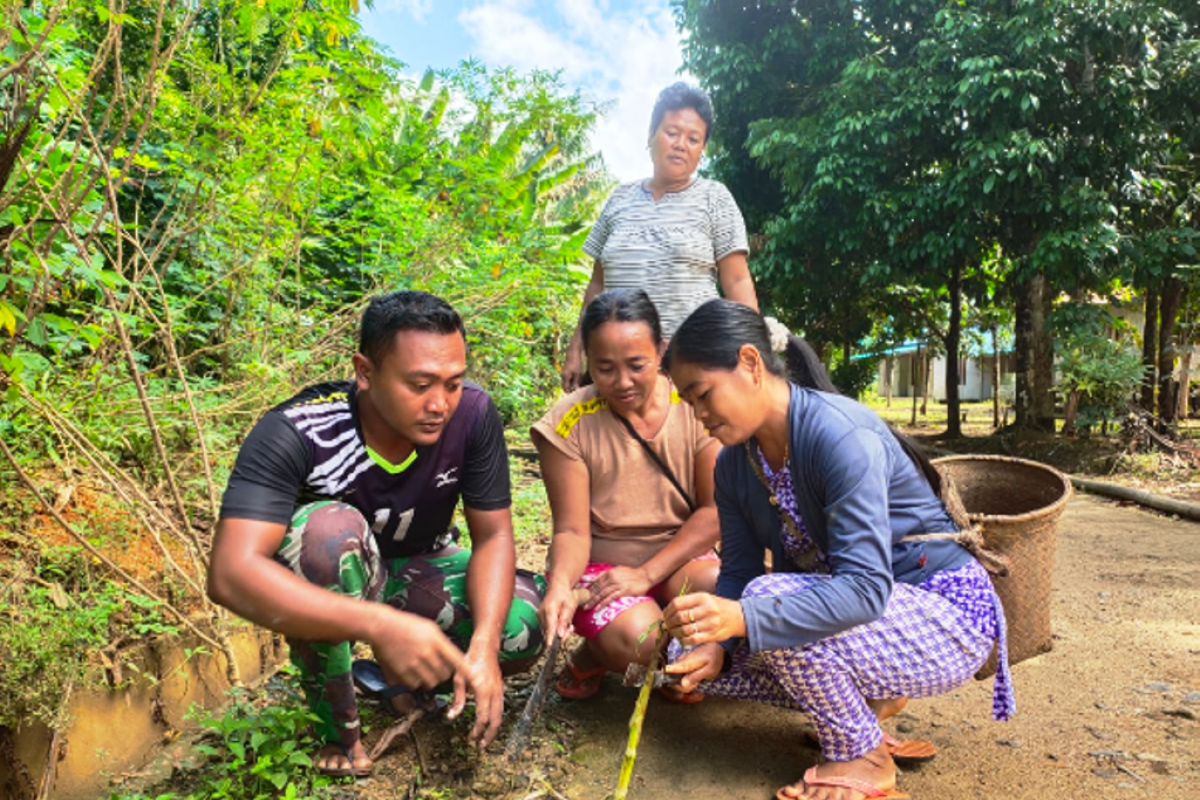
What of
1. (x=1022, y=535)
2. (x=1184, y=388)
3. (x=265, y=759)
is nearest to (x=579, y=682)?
(x=265, y=759)

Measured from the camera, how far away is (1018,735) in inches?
94.8

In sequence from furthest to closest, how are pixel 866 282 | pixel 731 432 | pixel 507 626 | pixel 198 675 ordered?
pixel 866 282 < pixel 198 675 < pixel 507 626 < pixel 731 432

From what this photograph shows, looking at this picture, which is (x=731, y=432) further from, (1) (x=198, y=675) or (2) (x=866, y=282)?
(2) (x=866, y=282)

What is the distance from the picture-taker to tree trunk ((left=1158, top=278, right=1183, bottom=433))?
8.97 metres

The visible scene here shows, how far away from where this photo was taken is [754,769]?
221 centimetres

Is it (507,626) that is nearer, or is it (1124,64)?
(507,626)

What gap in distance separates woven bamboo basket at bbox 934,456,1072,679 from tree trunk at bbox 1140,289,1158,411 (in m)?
7.15

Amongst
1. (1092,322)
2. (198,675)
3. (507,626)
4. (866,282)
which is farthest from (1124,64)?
(198,675)

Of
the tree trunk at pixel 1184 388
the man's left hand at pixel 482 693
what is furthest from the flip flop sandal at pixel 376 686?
the tree trunk at pixel 1184 388

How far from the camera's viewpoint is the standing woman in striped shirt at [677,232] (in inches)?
127

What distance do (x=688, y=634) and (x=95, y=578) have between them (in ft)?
6.43

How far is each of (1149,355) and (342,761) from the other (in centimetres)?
1004

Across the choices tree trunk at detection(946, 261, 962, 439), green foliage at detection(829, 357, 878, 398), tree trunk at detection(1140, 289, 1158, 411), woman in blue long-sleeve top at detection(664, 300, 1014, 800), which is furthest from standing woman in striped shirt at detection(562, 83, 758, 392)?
green foliage at detection(829, 357, 878, 398)

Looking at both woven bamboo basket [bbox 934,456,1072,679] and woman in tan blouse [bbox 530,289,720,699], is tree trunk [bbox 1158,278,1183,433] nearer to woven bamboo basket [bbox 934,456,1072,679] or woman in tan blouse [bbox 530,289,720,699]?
woven bamboo basket [bbox 934,456,1072,679]
